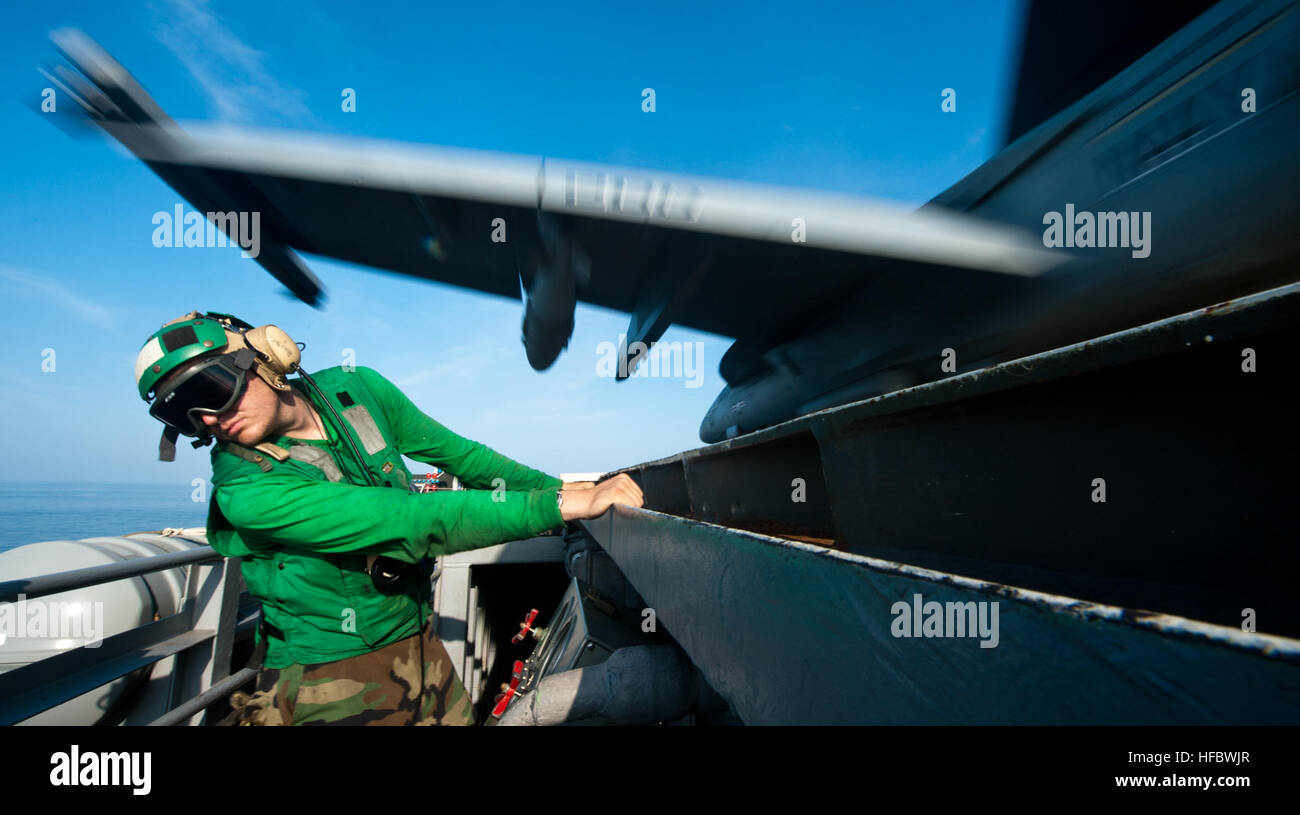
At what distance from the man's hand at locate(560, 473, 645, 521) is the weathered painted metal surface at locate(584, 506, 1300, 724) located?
0.52 metres

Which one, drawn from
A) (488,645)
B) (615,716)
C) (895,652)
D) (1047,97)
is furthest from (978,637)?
(488,645)

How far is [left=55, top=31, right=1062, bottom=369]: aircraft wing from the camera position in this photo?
7.53 feet

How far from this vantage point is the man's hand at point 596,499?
1633 mm

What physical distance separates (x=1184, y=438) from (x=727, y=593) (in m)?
0.76

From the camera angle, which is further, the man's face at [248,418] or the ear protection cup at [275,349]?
the ear protection cup at [275,349]

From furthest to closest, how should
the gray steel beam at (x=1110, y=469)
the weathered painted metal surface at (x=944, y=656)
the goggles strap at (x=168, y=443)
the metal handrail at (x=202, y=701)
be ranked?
1. the metal handrail at (x=202, y=701)
2. the goggles strap at (x=168, y=443)
3. the gray steel beam at (x=1110, y=469)
4. the weathered painted metal surface at (x=944, y=656)

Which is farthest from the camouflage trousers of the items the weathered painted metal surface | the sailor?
the weathered painted metal surface

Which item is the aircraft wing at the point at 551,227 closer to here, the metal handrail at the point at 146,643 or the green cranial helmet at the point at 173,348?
the green cranial helmet at the point at 173,348

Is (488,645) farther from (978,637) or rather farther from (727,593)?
(978,637)

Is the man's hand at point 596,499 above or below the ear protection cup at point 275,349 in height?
below

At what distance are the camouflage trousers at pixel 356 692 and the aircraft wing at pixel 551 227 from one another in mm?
1840

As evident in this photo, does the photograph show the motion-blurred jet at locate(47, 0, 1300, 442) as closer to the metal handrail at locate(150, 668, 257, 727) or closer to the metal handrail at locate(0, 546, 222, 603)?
the metal handrail at locate(0, 546, 222, 603)

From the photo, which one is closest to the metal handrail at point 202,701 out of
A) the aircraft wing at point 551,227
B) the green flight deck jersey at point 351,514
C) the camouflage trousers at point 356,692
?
the camouflage trousers at point 356,692
